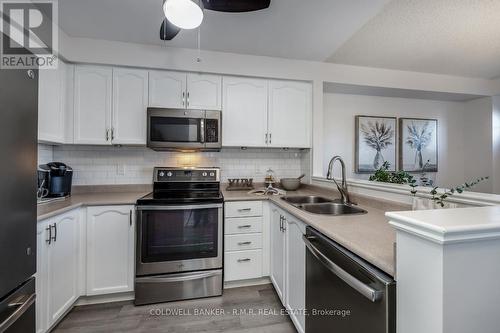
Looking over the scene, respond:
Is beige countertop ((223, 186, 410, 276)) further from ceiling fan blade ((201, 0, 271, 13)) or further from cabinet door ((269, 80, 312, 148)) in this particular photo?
ceiling fan blade ((201, 0, 271, 13))

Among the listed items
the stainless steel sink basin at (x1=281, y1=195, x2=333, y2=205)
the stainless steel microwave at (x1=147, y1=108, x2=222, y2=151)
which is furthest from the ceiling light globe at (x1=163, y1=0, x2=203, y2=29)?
the stainless steel sink basin at (x1=281, y1=195, x2=333, y2=205)

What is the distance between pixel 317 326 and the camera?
1197 millimetres

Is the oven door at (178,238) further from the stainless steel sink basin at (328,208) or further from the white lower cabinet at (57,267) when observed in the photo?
the stainless steel sink basin at (328,208)

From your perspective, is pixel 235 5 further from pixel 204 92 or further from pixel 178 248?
pixel 178 248

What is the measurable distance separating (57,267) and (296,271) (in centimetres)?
169

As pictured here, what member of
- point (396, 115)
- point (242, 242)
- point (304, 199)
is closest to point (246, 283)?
point (242, 242)

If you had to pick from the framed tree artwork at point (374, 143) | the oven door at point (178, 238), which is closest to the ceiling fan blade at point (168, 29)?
the oven door at point (178, 238)

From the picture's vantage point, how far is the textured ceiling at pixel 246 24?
170 cm

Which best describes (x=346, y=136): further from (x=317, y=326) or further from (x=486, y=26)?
(x=317, y=326)

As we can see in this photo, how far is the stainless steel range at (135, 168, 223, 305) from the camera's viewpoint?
1.91 meters

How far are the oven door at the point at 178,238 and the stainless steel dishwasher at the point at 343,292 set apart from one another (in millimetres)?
983

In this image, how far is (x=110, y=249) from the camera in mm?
1905

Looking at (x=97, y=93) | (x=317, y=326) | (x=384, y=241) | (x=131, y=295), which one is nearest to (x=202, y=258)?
(x=131, y=295)

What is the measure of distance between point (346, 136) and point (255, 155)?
1.35 metres
